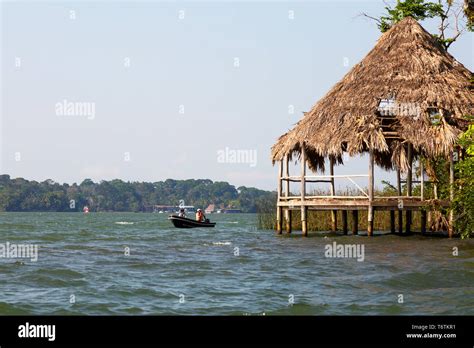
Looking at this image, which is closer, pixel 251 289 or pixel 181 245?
pixel 251 289

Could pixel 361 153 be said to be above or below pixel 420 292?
above

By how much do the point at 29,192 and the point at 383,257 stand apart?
122m

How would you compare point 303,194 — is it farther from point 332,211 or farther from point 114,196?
point 114,196

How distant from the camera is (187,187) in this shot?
545 feet

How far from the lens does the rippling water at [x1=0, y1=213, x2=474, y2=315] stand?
572 inches

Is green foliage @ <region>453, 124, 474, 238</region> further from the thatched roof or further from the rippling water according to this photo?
the thatched roof

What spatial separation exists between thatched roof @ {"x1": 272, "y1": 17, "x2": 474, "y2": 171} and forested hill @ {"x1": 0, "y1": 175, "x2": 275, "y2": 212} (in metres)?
109

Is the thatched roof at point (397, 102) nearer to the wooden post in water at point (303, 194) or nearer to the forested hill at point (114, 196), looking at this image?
the wooden post in water at point (303, 194)

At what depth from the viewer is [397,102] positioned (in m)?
30.4

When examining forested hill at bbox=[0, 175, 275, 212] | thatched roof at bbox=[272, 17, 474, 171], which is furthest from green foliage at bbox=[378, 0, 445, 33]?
forested hill at bbox=[0, 175, 275, 212]
